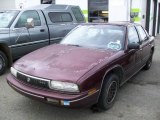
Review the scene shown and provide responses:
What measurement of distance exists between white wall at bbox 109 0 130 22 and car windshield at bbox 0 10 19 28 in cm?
728

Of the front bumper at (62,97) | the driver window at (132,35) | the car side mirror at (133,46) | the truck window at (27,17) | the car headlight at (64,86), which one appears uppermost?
the truck window at (27,17)

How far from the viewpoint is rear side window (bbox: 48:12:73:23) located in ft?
25.4

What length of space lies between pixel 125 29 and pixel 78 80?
207 centimetres

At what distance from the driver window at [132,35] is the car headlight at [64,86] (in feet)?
6.62

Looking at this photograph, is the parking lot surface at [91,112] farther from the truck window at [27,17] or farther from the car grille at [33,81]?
the truck window at [27,17]

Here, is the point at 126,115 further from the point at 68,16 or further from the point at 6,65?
the point at 68,16

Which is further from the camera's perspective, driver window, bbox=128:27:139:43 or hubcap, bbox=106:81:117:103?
driver window, bbox=128:27:139:43

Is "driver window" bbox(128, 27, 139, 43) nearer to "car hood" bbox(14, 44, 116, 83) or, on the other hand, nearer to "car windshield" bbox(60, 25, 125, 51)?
"car windshield" bbox(60, 25, 125, 51)

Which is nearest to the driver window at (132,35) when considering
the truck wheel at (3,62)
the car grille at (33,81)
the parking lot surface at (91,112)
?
the parking lot surface at (91,112)

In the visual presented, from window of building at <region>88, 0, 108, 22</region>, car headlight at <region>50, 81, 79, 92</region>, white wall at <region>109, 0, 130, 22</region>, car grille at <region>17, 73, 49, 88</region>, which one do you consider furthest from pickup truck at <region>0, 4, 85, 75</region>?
window of building at <region>88, 0, 108, 22</region>

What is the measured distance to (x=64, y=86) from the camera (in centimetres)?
350

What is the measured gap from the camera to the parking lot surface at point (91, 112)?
3.99 meters

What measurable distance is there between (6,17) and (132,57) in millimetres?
3927

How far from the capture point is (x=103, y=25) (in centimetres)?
527
